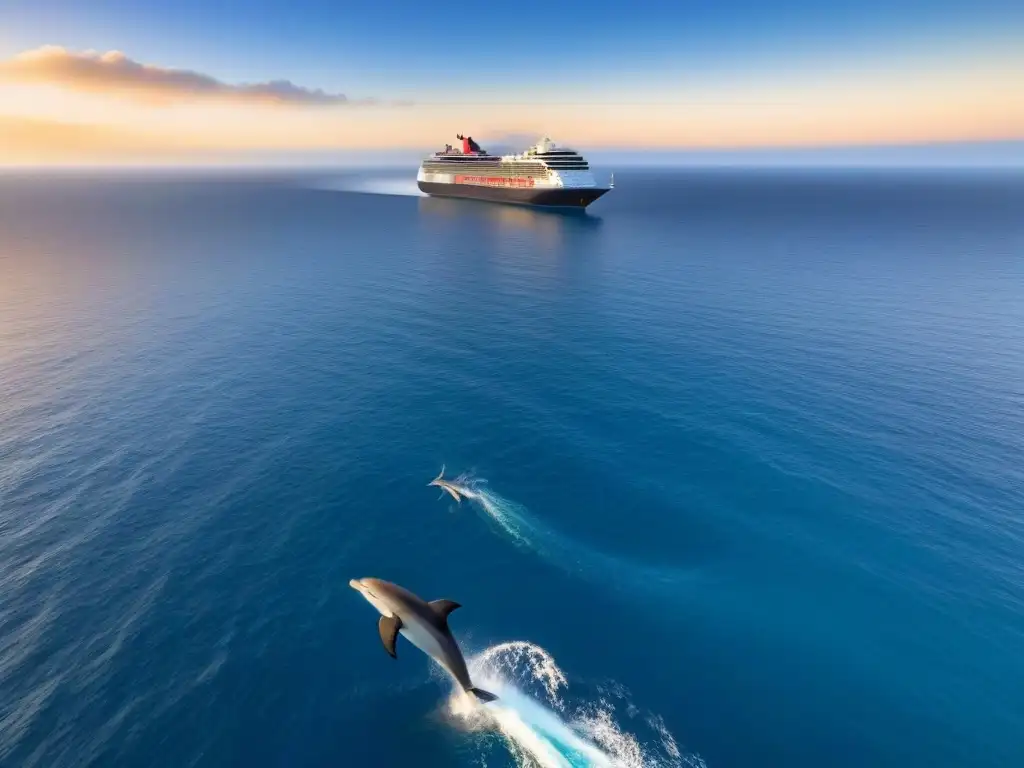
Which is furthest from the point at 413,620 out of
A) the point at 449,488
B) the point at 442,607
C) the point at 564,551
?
the point at 449,488

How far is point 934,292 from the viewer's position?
366 feet

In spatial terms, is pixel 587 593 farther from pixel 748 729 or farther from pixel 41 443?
pixel 41 443

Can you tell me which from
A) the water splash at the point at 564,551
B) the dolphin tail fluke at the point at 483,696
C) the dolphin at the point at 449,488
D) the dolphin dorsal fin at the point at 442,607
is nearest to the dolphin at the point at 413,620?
the dolphin dorsal fin at the point at 442,607

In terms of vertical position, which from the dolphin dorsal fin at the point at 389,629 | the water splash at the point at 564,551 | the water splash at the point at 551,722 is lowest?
the water splash at the point at 564,551

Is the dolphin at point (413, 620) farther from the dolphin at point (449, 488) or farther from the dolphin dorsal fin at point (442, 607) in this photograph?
the dolphin at point (449, 488)

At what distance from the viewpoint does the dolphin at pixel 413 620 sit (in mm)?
27375

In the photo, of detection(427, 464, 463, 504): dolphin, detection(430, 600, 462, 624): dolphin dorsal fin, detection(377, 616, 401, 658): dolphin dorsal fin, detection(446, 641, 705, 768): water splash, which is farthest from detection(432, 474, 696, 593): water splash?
detection(377, 616, 401, 658): dolphin dorsal fin

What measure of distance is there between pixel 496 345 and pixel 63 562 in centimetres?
5973

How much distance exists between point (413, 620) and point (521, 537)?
17451 millimetres

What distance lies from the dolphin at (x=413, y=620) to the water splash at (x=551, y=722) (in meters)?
4.04

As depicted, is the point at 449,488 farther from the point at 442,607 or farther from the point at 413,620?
the point at 413,620

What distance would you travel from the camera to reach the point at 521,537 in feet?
144

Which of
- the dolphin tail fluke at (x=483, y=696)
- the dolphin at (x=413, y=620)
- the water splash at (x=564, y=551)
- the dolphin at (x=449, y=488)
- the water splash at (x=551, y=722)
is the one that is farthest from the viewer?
the dolphin at (x=449, y=488)

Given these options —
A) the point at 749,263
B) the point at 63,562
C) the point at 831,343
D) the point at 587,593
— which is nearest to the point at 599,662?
the point at 587,593
